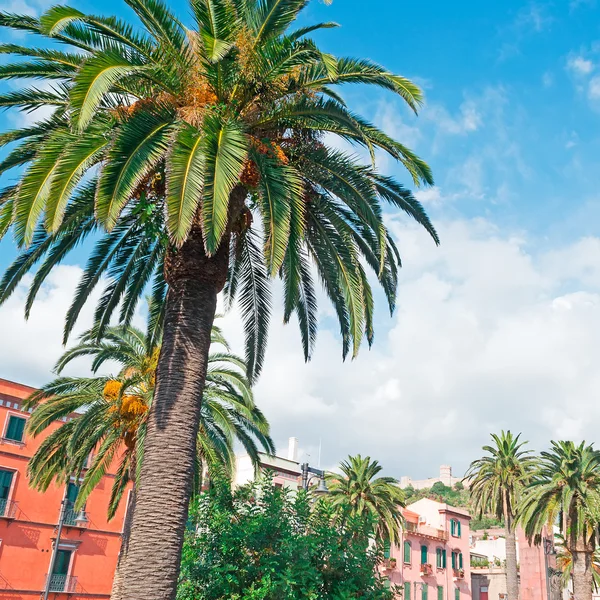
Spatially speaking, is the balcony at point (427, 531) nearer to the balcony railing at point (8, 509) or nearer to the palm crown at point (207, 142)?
the balcony railing at point (8, 509)

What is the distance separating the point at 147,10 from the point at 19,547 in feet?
109

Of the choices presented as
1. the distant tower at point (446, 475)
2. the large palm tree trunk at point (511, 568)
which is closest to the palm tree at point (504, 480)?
the large palm tree trunk at point (511, 568)

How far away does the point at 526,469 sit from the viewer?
47938mm

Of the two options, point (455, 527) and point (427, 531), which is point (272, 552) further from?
point (455, 527)

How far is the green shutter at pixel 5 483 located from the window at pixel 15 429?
1.73 m

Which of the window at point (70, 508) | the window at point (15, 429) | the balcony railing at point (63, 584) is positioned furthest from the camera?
the window at point (70, 508)

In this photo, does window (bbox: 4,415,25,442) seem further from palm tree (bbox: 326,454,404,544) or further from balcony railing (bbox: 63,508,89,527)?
palm tree (bbox: 326,454,404,544)

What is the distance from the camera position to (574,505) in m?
35.3

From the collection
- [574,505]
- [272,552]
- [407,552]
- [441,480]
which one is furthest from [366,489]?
[441,480]

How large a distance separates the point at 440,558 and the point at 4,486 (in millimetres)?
36272

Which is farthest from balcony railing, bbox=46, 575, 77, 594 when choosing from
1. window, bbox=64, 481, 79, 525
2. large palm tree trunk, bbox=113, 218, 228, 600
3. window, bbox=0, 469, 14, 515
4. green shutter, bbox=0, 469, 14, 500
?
large palm tree trunk, bbox=113, 218, 228, 600

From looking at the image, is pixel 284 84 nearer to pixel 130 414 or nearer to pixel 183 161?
pixel 183 161

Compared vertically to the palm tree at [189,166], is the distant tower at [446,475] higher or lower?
higher

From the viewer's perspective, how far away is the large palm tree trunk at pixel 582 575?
112 ft
